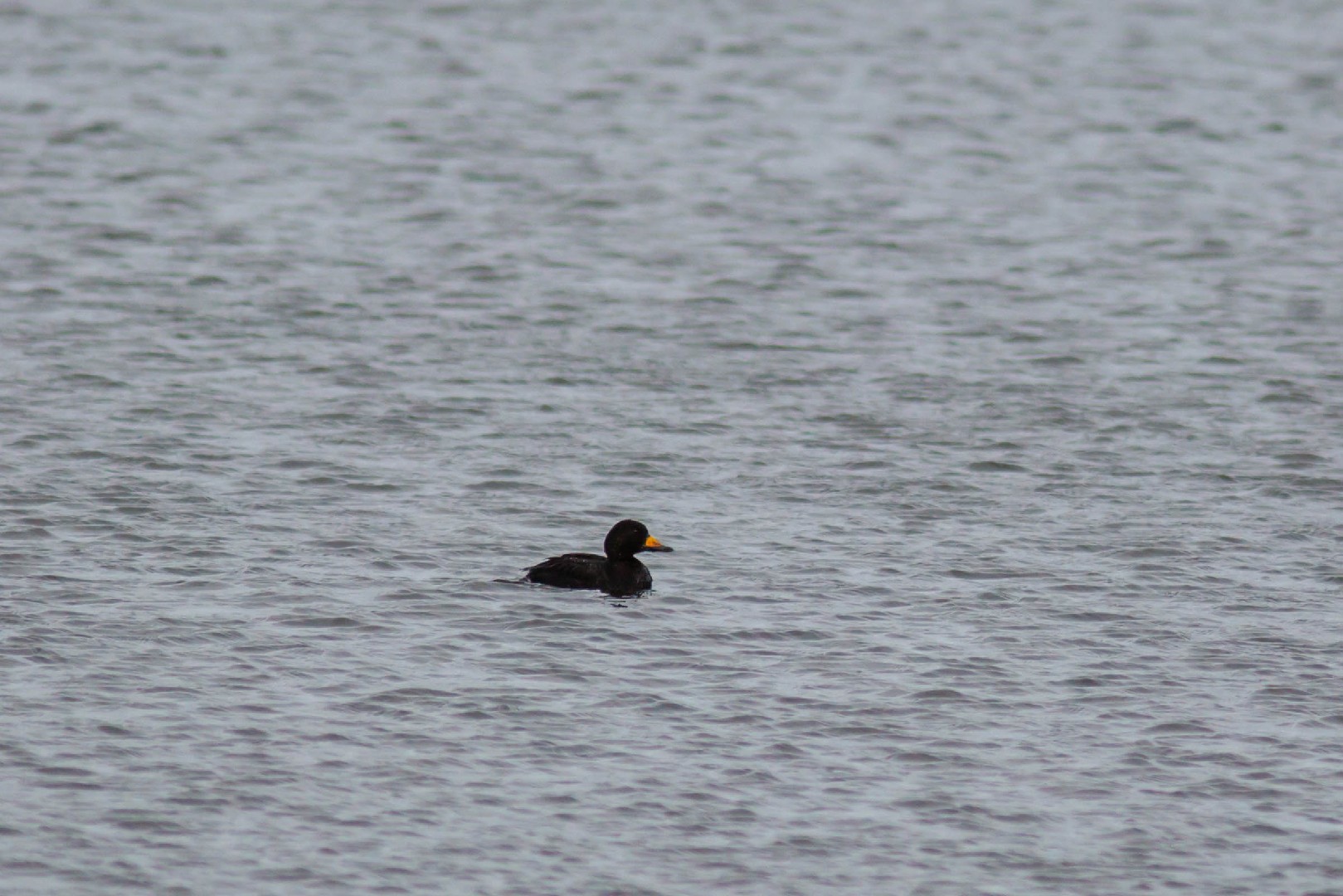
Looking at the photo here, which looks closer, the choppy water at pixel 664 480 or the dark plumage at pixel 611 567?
the choppy water at pixel 664 480

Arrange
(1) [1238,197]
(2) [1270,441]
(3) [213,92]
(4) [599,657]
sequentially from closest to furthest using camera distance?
(4) [599,657]
(2) [1270,441]
(1) [1238,197]
(3) [213,92]

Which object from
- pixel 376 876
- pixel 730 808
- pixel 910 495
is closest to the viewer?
pixel 376 876

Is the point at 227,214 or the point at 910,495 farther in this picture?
the point at 227,214

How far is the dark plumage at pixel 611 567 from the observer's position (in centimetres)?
1839

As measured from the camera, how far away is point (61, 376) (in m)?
24.5

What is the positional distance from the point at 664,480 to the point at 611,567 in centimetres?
337

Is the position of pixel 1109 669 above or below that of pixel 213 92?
below

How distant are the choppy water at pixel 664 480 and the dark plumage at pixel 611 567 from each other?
8.2 inches

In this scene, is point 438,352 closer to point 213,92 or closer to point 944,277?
point 944,277

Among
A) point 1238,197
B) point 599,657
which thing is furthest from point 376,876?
point 1238,197

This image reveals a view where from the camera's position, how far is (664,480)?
2184cm

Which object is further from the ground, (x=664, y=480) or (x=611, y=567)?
(x=611, y=567)

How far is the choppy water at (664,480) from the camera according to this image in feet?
46.7

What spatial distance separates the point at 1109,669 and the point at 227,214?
1963 centimetres
